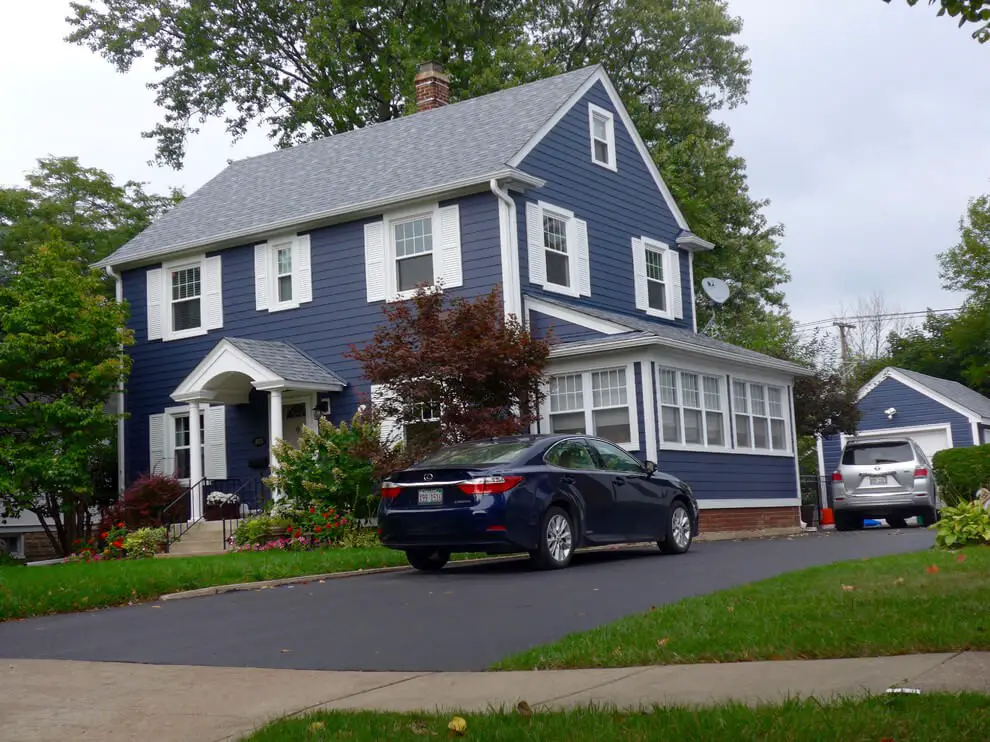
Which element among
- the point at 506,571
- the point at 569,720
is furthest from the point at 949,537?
the point at 569,720

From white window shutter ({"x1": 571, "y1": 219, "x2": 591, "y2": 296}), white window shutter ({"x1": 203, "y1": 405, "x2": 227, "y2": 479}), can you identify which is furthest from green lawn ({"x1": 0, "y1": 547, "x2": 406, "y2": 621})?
white window shutter ({"x1": 571, "y1": 219, "x2": 591, "y2": 296})

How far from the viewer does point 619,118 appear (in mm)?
25562

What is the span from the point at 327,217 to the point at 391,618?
14.6 m

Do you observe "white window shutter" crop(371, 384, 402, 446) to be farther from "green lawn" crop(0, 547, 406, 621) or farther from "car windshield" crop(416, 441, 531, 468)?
"car windshield" crop(416, 441, 531, 468)

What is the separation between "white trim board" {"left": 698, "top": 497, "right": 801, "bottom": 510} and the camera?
2194cm

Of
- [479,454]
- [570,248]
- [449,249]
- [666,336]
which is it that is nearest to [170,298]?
[449,249]

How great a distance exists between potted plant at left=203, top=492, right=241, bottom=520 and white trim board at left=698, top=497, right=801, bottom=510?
871cm

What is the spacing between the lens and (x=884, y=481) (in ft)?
74.6

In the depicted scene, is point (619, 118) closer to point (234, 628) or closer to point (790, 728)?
point (234, 628)

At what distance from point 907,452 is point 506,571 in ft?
39.3

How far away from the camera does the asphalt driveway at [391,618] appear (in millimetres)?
8156

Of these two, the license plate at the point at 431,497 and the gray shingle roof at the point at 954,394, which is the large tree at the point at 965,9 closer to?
the license plate at the point at 431,497

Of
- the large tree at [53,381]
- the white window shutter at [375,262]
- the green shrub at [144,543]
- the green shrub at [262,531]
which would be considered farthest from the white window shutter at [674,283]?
the green shrub at [144,543]

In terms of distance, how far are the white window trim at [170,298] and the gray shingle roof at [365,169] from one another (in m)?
0.43
